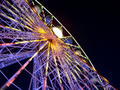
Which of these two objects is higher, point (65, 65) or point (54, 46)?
point (54, 46)

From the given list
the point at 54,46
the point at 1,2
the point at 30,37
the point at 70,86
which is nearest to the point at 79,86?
the point at 70,86

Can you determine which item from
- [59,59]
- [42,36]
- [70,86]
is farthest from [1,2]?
[70,86]

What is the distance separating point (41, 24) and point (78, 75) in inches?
90.6

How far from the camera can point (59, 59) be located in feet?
26.2

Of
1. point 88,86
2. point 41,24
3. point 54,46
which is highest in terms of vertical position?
point 41,24

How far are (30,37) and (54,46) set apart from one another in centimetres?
110

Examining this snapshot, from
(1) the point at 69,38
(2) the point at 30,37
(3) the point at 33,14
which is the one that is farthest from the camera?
(1) the point at 69,38

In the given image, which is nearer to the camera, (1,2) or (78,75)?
(1,2)

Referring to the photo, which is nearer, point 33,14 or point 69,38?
point 33,14

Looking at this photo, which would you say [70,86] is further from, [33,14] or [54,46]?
[33,14]

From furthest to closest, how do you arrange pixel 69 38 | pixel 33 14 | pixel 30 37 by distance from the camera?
1. pixel 69 38
2. pixel 33 14
3. pixel 30 37

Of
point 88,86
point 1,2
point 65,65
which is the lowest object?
point 88,86

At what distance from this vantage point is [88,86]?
25.5ft

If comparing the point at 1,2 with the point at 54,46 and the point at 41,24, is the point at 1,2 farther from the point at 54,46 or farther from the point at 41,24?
the point at 54,46
